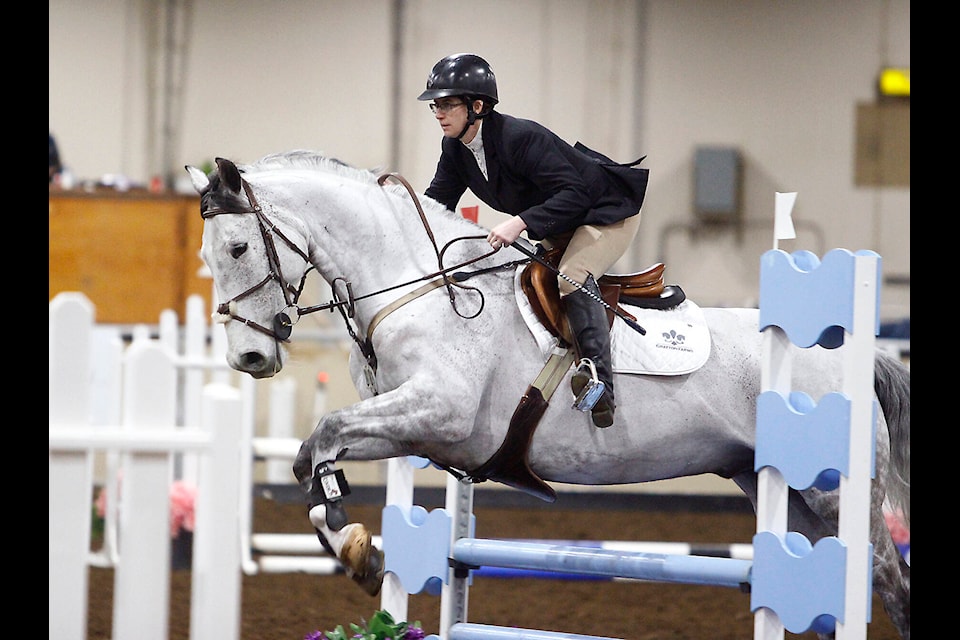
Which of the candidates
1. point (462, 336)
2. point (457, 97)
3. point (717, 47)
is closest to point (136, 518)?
point (462, 336)

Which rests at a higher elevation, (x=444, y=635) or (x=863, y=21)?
(x=863, y=21)

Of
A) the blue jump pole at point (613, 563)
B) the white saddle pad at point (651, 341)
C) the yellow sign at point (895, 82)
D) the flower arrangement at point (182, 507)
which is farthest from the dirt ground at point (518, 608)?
the yellow sign at point (895, 82)

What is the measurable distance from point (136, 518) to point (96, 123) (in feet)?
24.0

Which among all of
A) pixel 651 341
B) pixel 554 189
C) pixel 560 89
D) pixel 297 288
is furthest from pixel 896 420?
pixel 560 89

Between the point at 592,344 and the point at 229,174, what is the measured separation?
1036 millimetres

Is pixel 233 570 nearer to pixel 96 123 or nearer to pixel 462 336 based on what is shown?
pixel 462 336

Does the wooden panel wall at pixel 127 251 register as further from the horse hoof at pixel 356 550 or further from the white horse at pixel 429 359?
the horse hoof at pixel 356 550

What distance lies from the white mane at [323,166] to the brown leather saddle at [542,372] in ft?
1.19

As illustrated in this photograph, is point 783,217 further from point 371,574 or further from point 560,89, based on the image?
point 560,89

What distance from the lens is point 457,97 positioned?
8.99ft

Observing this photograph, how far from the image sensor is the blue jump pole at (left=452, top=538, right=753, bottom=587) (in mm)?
2631

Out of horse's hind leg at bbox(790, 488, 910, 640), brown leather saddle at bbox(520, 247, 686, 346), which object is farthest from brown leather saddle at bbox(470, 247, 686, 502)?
horse's hind leg at bbox(790, 488, 910, 640)

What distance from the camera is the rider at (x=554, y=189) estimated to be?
106 inches

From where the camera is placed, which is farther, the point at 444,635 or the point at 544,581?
the point at 544,581
